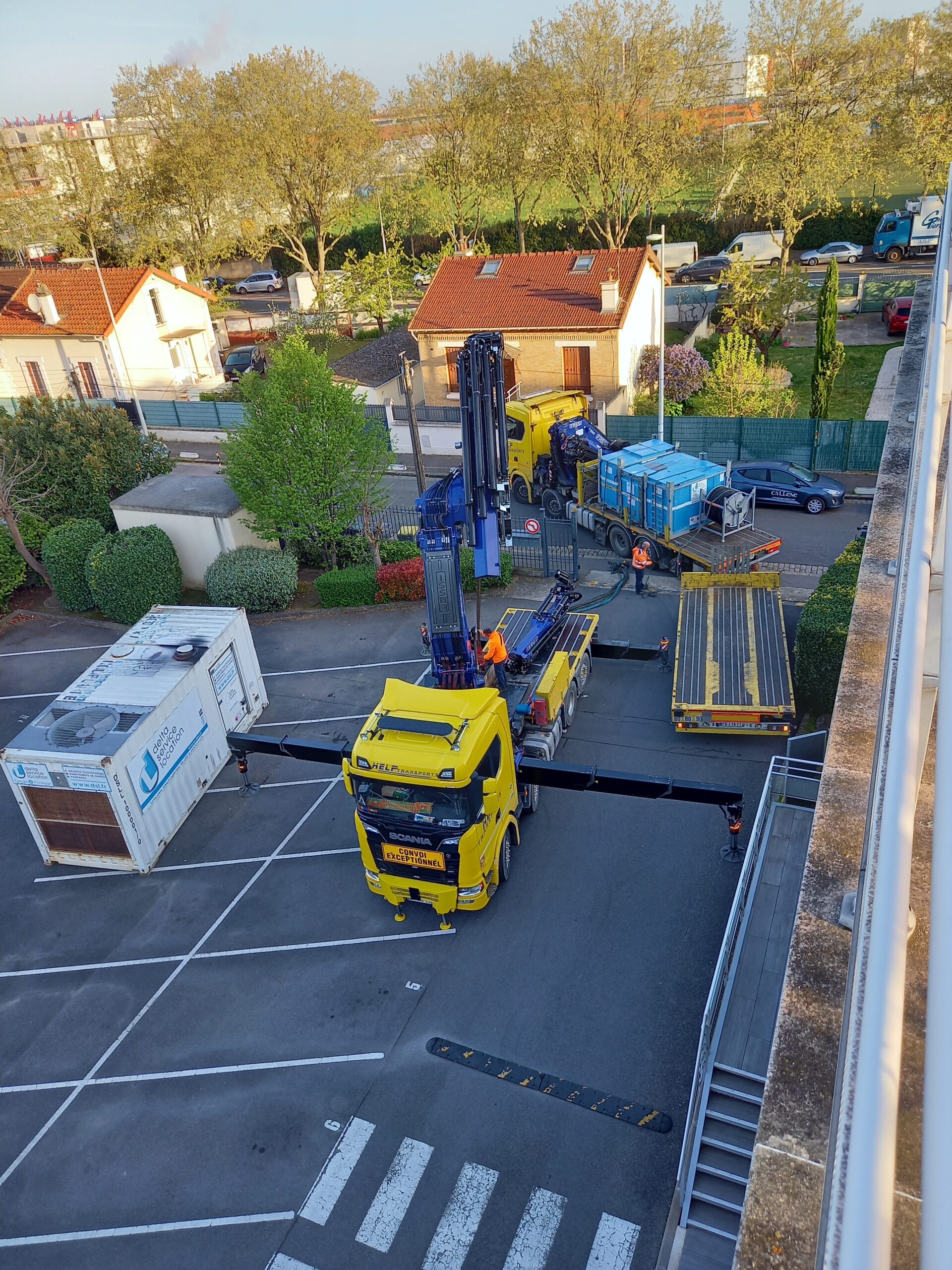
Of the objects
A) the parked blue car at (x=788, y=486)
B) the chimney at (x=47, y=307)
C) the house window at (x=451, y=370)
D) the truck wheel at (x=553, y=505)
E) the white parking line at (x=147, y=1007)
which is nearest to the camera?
the white parking line at (x=147, y=1007)

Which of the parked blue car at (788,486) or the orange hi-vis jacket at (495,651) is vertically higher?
the orange hi-vis jacket at (495,651)

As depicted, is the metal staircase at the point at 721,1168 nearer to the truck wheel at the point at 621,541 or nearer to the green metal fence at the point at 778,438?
the truck wheel at the point at 621,541

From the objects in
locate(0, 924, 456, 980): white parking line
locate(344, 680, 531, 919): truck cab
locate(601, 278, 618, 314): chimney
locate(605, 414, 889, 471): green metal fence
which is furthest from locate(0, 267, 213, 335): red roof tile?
locate(344, 680, 531, 919): truck cab

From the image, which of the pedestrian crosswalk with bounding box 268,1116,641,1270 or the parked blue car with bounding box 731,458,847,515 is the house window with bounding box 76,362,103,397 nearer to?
the parked blue car with bounding box 731,458,847,515

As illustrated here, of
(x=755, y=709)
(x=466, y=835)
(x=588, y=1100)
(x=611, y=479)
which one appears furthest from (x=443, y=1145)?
(x=611, y=479)

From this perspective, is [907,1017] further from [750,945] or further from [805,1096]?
[750,945]

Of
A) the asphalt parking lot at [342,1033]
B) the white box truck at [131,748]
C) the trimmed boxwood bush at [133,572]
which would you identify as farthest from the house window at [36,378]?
the asphalt parking lot at [342,1033]
